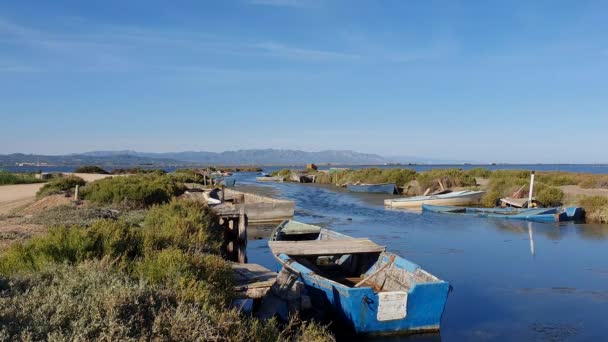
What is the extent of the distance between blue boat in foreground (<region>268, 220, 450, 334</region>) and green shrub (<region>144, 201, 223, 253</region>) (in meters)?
1.77

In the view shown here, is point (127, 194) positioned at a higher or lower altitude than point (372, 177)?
higher

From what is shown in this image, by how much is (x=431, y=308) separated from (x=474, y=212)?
67.3ft

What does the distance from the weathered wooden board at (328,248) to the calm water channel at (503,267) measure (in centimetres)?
222

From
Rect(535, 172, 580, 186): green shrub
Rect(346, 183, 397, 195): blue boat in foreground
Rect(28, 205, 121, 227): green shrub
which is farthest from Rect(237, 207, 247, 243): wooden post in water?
Rect(535, 172, 580, 186): green shrub

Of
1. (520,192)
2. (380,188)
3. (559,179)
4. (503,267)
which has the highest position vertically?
(559,179)

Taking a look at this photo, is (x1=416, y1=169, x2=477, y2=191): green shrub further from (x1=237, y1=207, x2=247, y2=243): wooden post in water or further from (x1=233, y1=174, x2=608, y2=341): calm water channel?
(x1=237, y1=207, x2=247, y2=243): wooden post in water

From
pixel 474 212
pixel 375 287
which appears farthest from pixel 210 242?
pixel 474 212

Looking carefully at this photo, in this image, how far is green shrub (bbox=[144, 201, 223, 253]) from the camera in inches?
390

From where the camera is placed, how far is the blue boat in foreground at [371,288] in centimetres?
850

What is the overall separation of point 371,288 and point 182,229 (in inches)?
202

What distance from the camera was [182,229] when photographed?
38.2ft

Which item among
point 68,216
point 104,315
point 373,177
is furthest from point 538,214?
point 373,177

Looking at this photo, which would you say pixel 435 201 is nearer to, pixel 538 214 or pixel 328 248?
pixel 538 214

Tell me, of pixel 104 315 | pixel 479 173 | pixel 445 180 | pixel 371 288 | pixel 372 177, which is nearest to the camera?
pixel 104 315
